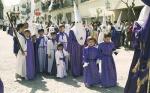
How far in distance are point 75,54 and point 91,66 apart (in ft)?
5.84

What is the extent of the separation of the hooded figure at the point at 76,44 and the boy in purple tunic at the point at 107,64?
6.03 feet

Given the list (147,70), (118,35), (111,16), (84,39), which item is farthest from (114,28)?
(147,70)

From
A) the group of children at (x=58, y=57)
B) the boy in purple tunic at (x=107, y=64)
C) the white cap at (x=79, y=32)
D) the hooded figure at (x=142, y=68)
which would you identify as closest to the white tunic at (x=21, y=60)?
the group of children at (x=58, y=57)

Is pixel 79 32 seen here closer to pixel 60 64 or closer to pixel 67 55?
pixel 67 55

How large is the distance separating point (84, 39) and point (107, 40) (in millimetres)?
2045

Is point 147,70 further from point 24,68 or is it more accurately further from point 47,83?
point 24,68

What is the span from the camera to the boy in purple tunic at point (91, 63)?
1002cm

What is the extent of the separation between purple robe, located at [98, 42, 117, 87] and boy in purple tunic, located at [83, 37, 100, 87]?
0.17 metres

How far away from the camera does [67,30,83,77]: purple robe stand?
1174 centimetres

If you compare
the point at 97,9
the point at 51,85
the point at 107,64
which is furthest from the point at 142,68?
the point at 97,9

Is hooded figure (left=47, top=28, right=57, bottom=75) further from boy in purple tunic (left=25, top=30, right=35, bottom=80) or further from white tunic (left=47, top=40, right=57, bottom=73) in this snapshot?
boy in purple tunic (left=25, top=30, right=35, bottom=80)

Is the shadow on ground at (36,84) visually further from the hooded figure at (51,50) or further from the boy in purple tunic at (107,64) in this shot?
the boy in purple tunic at (107,64)

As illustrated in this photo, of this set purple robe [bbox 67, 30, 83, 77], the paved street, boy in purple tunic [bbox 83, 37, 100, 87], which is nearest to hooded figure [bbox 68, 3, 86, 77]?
purple robe [bbox 67, 30, 83, 77]

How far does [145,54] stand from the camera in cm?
395
